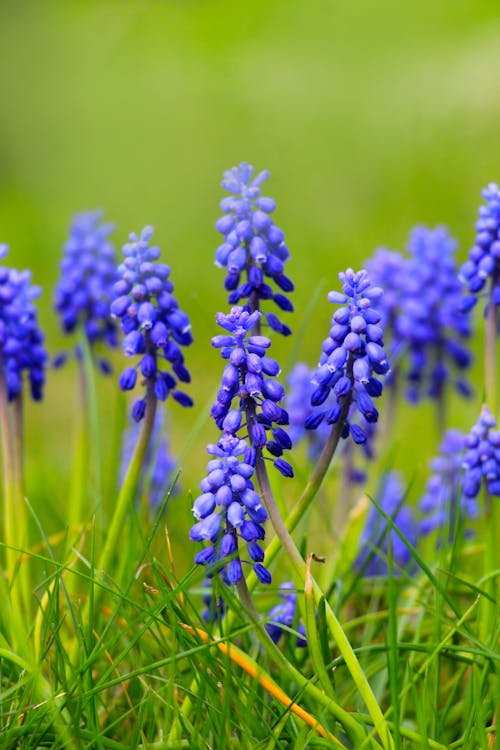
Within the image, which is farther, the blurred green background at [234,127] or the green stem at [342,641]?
the blurred green background at [234,127]

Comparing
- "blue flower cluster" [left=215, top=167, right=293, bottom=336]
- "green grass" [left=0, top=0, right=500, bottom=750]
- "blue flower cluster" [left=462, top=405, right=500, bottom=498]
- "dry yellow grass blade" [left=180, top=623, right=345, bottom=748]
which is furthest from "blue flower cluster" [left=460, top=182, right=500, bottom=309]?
"dry yellow grass blade" [left=180, top=623, right=345, bottom=748]

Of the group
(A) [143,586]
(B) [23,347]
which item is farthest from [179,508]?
(A) [143,586]

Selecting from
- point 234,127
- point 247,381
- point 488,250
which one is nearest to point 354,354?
point 247,381

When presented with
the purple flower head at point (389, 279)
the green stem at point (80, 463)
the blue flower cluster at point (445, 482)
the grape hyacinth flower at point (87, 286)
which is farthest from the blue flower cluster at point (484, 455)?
the grape hyacinth flower at point (87, 286)

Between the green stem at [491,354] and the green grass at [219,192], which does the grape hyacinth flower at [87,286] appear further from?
the green stem at [491,354]

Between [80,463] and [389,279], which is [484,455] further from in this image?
[80,463]

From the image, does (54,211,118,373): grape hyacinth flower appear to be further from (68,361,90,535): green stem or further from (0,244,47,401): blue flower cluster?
(0,244,47,401): blue flower cluster

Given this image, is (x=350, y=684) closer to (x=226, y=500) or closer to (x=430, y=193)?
(x=226, y=500)
